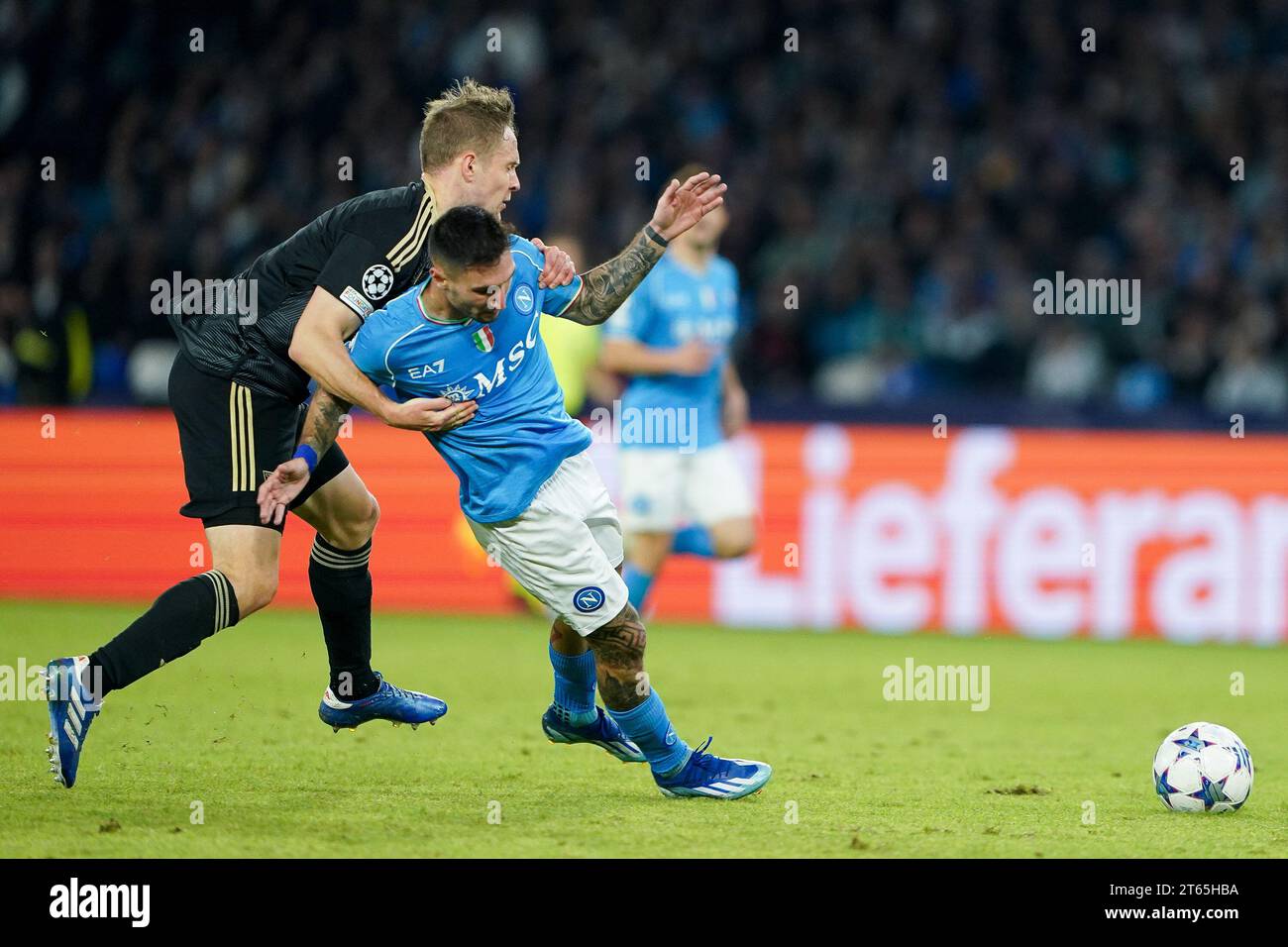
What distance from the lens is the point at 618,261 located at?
582cm

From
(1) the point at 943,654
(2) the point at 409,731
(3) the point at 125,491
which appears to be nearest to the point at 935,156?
(1) the point at 943,654

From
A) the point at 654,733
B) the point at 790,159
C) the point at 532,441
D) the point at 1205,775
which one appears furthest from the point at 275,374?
the point at 790,159

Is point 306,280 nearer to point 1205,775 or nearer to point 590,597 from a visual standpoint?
point 590,597

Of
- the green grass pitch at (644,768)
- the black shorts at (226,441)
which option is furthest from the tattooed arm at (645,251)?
the green grass pitch at (644,768)

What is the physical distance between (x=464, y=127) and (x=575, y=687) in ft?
6.37

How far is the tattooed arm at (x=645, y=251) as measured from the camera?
225 inches

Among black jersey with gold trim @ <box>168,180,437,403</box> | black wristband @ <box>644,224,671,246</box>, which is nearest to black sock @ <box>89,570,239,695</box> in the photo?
black jersey with gold trim @ <box>168,180,437,403</box>

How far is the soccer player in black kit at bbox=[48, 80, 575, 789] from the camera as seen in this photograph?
215 inches

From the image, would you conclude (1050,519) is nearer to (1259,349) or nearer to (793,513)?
(793,513)

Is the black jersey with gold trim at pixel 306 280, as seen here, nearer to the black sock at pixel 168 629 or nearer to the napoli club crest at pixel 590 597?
the black sock at pixel 168 629

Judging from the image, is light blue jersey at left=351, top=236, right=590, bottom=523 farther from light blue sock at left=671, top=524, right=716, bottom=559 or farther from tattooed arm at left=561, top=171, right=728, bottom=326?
light blue sock at left=671, top=524, right=716, bottom=559
